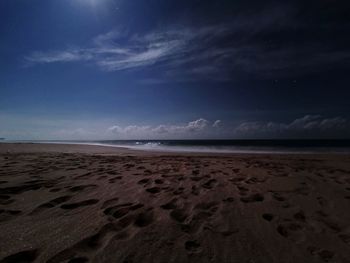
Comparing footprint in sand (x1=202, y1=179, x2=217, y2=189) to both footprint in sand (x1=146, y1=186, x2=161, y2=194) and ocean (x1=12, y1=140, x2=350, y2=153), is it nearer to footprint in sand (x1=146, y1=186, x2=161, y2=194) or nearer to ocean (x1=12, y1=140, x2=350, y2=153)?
footprint in sand (x1=146, y1=186, x2=161, y2=194)

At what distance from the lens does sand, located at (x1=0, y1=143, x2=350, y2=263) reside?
2258 mm

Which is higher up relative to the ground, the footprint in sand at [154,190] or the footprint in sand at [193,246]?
the footprint in sand at [154,190]

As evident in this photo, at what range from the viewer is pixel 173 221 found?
2998 millimetres

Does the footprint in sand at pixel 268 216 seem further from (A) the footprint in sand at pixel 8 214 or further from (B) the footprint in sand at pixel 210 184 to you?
(A) the footprint in sand at pixel 8 214

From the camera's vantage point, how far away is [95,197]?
399 cm

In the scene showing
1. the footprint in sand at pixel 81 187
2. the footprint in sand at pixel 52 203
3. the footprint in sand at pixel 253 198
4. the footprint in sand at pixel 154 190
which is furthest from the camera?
the footprint in sand at pixel 81 187

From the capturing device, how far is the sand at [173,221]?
226 cm

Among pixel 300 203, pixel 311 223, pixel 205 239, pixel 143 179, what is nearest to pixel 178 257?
pixel 205 239

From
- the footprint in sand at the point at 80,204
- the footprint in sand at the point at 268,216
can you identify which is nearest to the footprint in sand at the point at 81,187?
the footprint in sand at the point at 80,204

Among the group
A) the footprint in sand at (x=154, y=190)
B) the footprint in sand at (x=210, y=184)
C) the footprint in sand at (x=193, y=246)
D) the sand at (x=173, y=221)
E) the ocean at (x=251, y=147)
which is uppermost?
the ocean at (x=251, y=147)

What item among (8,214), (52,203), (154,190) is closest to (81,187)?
(52,203)

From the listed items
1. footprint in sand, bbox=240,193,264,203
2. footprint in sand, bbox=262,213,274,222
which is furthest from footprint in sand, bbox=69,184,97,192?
footprint in sand, bbox=262,213,274,222

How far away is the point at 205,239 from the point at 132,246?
2.93 feet

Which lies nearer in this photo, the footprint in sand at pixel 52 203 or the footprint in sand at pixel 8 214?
the footprint in sand at pixel 8 214
